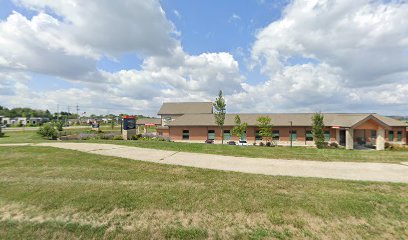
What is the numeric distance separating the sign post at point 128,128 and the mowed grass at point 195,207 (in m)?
16.8

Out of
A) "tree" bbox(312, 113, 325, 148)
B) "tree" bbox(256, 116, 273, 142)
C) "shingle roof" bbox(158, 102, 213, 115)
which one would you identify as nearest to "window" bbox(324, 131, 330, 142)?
"tree" bbox(312, 113, 325, 148)

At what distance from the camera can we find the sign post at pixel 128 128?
25636 mm

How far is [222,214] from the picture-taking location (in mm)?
5750

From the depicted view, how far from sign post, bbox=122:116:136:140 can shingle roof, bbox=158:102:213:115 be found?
1876 cm

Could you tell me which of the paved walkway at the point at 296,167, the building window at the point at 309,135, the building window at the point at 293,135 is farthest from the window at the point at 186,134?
the paved walkway at the point at 296,167

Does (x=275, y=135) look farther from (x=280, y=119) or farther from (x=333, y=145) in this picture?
(x=333, y=145)

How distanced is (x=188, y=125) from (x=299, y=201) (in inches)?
1053

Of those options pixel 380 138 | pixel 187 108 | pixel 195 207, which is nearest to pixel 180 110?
pixel 187 108

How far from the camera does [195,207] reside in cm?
607

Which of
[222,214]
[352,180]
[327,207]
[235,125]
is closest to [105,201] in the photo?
[222,214]

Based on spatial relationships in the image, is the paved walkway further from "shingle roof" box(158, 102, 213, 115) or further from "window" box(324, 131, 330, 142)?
"shingle roof" box(158, 102, 213, 115)

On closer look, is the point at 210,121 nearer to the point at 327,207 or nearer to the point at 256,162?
the point at 256,162

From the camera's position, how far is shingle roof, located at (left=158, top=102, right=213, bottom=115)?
154 ft

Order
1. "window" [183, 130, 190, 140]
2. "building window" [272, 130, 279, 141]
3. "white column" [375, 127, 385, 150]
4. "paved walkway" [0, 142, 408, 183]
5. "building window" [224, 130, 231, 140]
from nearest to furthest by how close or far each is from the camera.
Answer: "paved walkway" [0, 142, 408, 183] < "white column" [375, 127, 385, 150] < "building window" [272, 130, 279, 141] < "building window" [224, 130, 231, 140] < "window" [183, 130, 190, 140]
